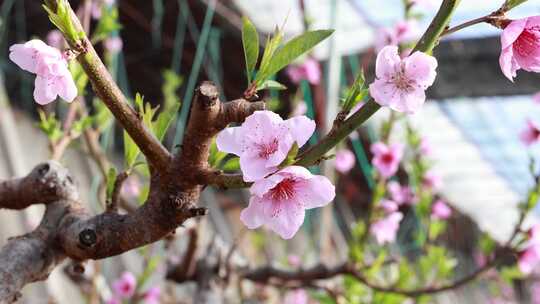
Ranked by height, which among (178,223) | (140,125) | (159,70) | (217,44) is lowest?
(159,70)

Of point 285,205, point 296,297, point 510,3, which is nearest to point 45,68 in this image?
point 285,205

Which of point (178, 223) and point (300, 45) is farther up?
point (300, 45)

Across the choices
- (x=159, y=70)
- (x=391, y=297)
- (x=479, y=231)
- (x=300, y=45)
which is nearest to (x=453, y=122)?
(x=479, y=231)

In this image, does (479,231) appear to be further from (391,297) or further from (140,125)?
(140,125)

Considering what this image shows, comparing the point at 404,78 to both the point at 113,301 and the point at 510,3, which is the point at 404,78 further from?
the point at 113,301

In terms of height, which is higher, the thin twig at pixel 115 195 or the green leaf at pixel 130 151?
the green leaf at pixel 130 151

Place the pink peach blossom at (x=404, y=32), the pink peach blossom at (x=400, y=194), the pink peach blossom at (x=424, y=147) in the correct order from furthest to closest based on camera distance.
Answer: the pink peach blossom at (x=400, y=194), the pink peach blossom at (x=424, y=147), the pink peach blossom at (x=404, y=32)

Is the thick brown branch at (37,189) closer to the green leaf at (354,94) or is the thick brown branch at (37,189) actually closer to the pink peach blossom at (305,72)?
the green leaf at (354,94)

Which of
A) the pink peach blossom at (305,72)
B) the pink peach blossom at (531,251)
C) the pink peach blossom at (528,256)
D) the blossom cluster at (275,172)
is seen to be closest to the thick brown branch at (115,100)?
the blossom cluster at (275,172)
